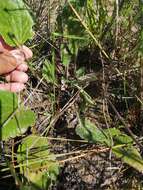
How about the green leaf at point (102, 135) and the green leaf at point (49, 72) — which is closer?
the green leaf at point (102, 135)

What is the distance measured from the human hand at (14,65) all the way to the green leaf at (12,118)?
0.10m

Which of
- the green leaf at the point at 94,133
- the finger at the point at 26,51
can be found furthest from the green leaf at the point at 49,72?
the green leaf at the point at 94,133

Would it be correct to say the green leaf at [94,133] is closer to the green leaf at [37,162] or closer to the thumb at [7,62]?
the green leaf at [37,162]

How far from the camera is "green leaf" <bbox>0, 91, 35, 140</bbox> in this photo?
3.22 feet

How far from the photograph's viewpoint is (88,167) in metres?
1.03

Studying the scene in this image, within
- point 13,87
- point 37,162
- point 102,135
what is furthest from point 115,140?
point 13,87

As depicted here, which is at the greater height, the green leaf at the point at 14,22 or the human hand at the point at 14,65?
the green leaf at the point at 14,22

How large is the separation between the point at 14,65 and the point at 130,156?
37 centimetres

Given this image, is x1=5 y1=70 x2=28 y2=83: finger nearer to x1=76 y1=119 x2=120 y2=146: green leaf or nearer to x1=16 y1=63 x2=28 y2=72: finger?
x1=16 y1=63 x2=28 y2=72: finger

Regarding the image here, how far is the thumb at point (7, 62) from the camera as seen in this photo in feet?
3.69

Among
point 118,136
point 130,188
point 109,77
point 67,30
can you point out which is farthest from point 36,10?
point 130,188

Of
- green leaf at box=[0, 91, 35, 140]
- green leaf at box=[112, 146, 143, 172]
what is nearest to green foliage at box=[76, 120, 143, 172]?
green leaf at box=[112, 146, 143, 172]

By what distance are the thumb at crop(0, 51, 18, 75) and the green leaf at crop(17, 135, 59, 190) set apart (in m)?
0.20

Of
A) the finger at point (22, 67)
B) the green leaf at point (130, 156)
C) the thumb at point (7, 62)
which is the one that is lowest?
the green leaf at point (130, 156)
